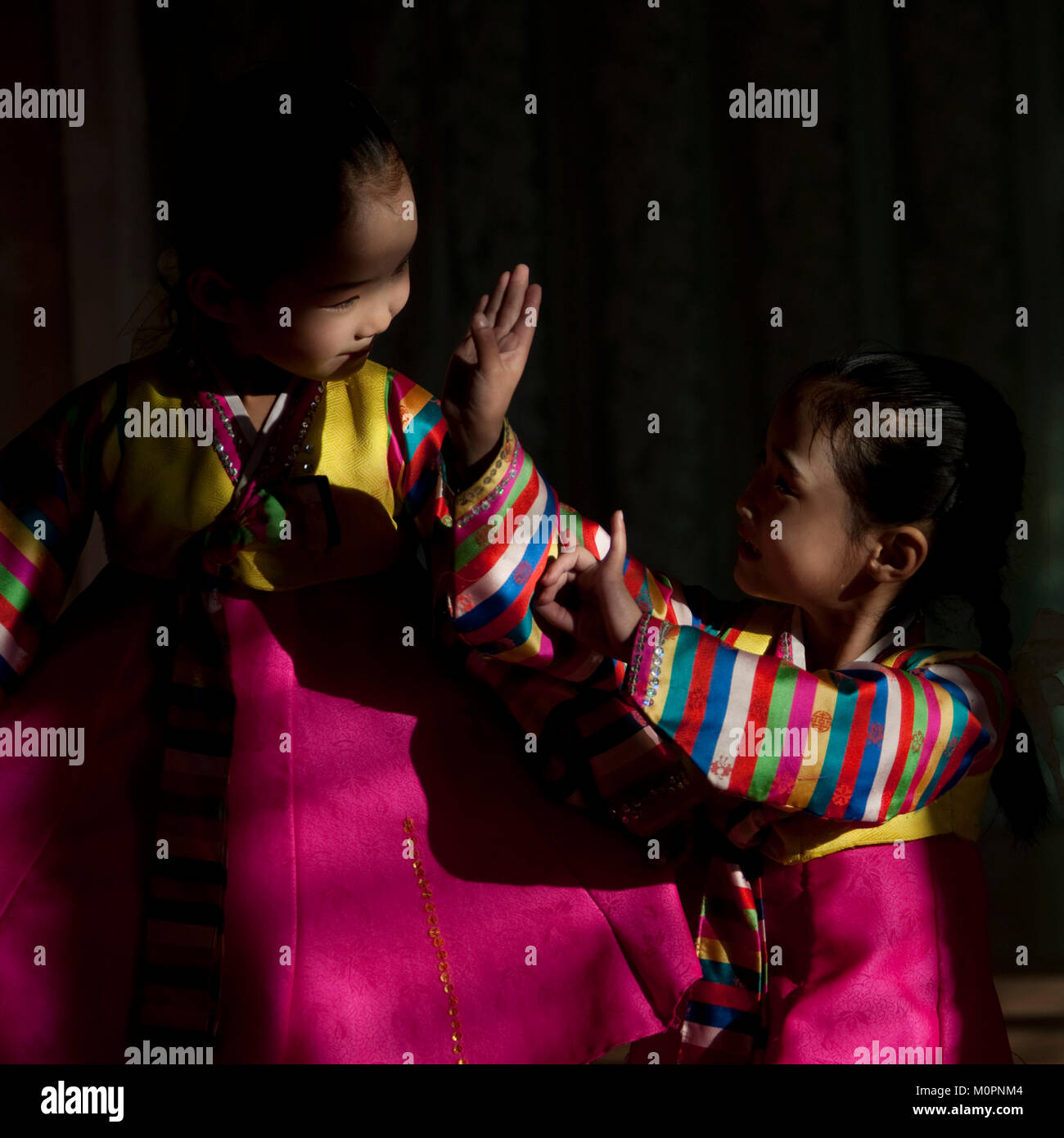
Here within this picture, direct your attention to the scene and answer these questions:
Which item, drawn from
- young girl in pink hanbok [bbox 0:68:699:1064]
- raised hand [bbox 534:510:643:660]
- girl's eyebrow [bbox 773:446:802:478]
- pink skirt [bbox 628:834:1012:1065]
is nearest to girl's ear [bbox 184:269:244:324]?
young girl in pink hanbok [bbox 0:68:699:1064]

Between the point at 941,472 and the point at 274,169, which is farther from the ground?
the point at 274,169

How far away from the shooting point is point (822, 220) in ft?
5.12

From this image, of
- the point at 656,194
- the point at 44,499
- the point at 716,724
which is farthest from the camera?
the point at 656,194

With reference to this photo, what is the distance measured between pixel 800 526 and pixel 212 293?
0.46 m

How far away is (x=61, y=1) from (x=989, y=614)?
4.10 ft

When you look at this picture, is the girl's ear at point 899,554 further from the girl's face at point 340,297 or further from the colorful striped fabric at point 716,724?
the girl's face at point 340,297

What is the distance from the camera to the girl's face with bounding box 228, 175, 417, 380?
2.98 ft

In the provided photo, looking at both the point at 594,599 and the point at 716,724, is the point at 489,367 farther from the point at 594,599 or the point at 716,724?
the point at 716,724

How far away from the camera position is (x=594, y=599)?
0.95 m

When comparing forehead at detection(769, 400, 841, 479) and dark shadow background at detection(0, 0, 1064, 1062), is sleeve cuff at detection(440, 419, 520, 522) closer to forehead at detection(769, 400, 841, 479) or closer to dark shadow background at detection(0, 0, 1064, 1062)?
forehead at detection(769, 400, 841, 479)

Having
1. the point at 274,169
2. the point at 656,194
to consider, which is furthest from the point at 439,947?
the point at 656,194

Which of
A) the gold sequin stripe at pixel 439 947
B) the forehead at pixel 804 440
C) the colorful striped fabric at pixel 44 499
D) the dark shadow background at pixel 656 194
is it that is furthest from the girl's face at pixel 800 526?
the dark shadow background at pixel 656 194

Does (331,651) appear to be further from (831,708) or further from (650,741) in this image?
(831,708)

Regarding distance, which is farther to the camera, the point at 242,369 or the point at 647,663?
the point at 242,369
